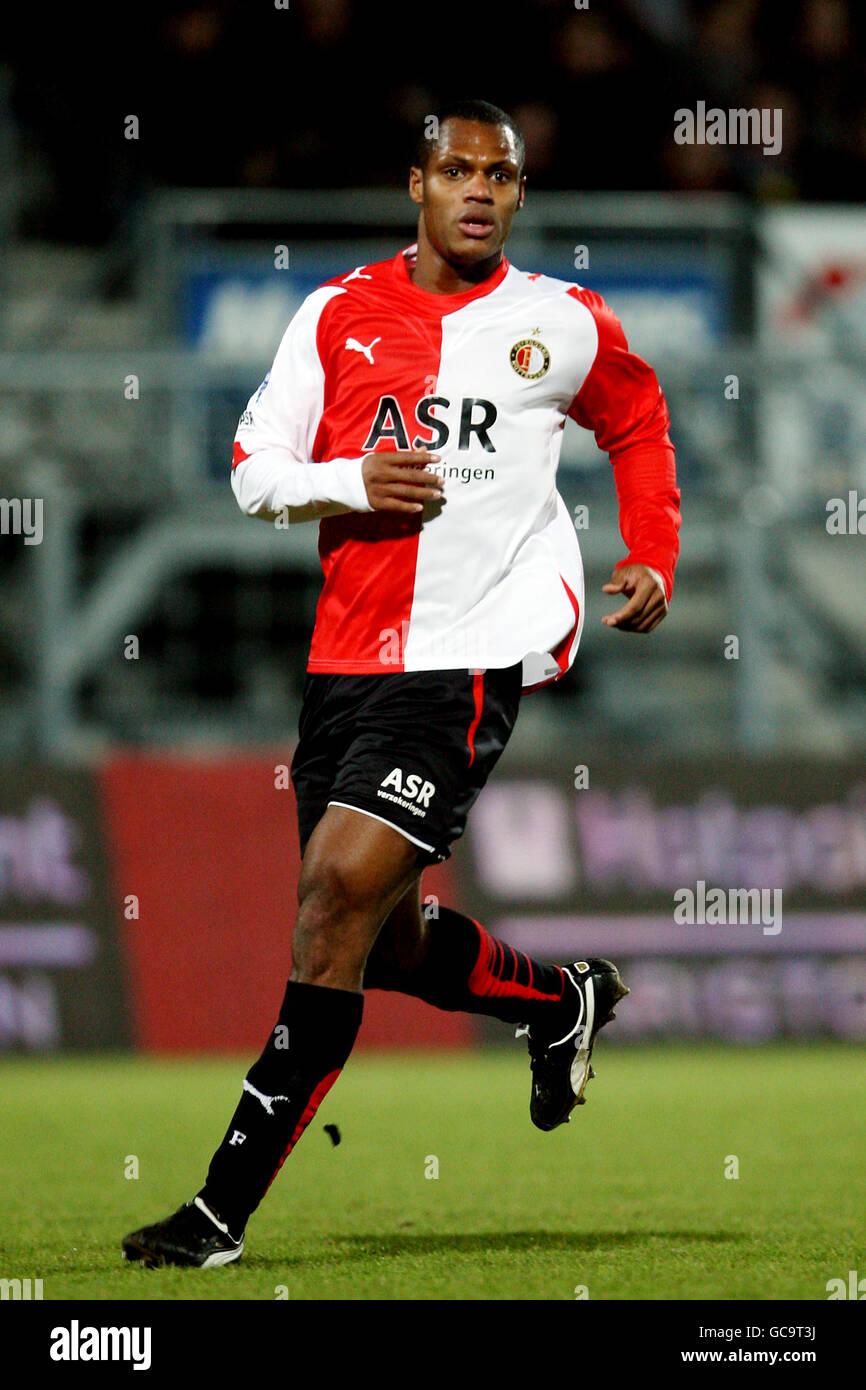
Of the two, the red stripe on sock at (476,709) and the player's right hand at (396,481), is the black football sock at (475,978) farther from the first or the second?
the player's right hand at (396,481)

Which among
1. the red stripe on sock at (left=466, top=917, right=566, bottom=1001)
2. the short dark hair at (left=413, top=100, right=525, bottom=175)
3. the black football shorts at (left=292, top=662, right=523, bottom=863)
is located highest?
the short dark hair at (left=413, top=100, right=525, bottom=175)

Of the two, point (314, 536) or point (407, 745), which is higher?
point (314, 536)

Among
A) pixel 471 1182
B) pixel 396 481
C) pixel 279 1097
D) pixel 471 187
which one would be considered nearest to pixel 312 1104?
pixel 279 1097

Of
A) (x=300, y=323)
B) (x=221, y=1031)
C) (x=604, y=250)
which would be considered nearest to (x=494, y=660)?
(x=300, y=323)

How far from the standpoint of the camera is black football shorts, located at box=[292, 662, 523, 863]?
4.74m

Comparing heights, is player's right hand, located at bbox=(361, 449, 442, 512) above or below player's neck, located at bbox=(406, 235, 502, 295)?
below

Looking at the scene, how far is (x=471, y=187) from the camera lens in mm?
5000

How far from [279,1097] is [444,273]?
207cm

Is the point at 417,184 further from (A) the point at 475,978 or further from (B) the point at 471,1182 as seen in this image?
(B) the point at 471,1182

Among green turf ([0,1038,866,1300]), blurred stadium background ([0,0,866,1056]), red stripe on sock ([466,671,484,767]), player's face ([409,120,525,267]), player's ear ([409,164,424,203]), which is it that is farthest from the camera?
blurred stadium background ([0,0,866,1056])

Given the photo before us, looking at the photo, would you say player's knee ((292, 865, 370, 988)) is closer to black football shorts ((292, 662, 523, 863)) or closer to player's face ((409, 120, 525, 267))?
black football shorts ((292, 662, 523, 863))

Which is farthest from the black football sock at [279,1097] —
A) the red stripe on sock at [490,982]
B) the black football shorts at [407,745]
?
the red stripe on sock at [490,982]

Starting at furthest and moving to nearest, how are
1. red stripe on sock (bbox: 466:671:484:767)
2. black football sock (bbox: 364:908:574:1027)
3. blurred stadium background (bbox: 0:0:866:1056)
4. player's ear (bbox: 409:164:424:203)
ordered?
blurred stadium background (bbox: 0:0:866:1056)
black football sock (bbox: 364:908:574:1027)
player's ear (bbox: 409:164:424:203)
red stripe on sock (bbox: 466:671:484:767)

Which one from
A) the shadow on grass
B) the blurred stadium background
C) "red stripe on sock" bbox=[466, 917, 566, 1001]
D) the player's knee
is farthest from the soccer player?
the blurred stadium background
